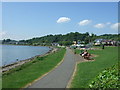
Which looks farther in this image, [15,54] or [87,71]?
[15,54]

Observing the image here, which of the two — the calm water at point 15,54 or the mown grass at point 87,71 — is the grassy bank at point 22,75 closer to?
the mown grass at point 87,71

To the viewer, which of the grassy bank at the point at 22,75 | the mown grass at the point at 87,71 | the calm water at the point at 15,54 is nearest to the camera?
the mown grass at the point at 87,71

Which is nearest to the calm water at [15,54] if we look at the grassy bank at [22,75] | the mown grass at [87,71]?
the grassy bank at [22,75]

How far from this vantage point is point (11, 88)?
9.16m

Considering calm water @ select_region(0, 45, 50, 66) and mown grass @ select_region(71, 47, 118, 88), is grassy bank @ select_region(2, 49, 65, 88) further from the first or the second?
calm water @ select_region(0, 45, 50, 66)

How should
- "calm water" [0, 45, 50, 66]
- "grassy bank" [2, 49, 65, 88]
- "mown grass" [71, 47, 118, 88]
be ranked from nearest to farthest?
"mown grass" [71, 47, 118, 88] → "grassy bank" [2, 49, 65, 88] → "calm water" [0, 45, 50, 66]

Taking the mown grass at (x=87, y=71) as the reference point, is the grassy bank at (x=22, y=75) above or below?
below

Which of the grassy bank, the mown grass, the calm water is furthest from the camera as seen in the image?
the calm water

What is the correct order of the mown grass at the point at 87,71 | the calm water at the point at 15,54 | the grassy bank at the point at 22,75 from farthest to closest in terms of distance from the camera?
the calm water at the point at 15,54 < the grassy bank at the point at 22,75 < the mown grass at the point at 87,71

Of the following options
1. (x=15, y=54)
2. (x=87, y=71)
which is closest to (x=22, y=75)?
(x=87, y=71)

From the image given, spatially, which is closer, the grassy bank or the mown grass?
the mown grass

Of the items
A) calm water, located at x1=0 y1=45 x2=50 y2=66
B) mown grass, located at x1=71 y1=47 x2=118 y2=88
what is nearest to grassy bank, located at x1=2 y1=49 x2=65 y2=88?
mown grass, located at x1=71 y1=47 x2=118 y2=88

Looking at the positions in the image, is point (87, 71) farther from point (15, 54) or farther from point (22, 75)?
point (15, 54)

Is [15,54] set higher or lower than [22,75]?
lower
